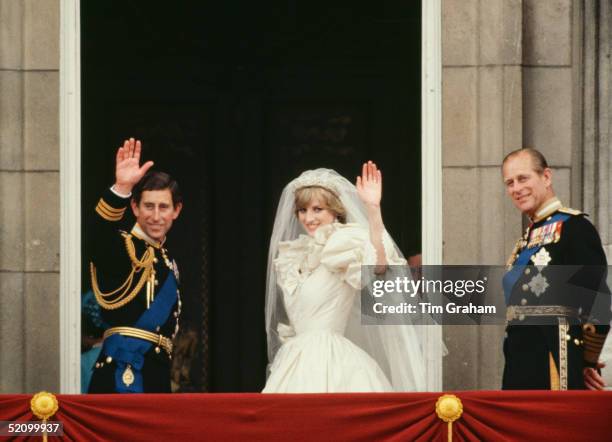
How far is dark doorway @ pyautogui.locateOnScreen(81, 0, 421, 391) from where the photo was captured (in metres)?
15.3

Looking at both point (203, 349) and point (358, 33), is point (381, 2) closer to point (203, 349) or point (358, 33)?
point (358, 33)

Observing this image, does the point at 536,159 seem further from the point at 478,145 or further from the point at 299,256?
the point at 299,256

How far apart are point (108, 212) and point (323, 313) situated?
1772mm

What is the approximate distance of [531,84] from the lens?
44.8ft

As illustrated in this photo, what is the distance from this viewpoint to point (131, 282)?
13.1 meters

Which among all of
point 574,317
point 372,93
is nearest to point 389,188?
point 372,93

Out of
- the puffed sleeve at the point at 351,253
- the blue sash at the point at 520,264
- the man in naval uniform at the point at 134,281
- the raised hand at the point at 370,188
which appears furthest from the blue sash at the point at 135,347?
the blue sash at the point at 520,264

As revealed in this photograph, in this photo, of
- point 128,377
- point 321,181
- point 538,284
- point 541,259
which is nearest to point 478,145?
point 321,181

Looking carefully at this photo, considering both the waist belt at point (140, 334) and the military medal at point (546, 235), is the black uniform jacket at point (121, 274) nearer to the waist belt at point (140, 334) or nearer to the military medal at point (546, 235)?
the waist belt at point (140, 334)

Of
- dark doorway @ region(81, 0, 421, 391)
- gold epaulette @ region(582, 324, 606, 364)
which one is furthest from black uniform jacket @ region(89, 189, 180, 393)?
gold epaulette @ region(582, 324, 606, 364)

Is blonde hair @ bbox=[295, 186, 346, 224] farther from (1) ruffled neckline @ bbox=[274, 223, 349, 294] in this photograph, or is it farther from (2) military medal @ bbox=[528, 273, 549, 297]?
(2) military medal @ bbox=[528, 273, 549, 297]

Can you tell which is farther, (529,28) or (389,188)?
(389,188)

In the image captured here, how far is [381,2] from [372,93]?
2.79ft

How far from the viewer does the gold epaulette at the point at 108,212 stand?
1298 centimetres
